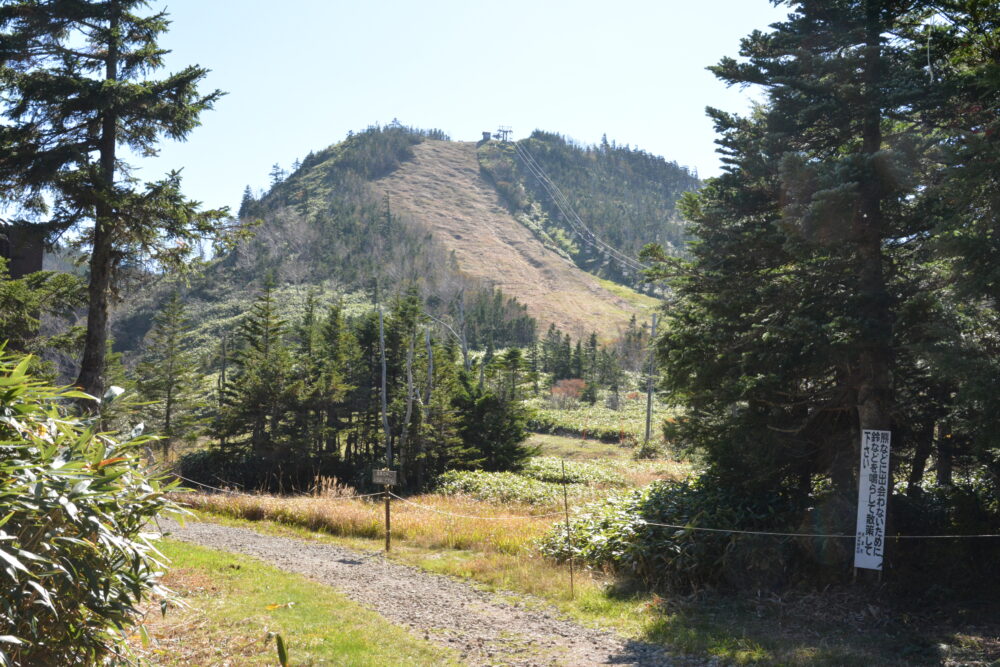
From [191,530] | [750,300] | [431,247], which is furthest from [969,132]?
[431,247]

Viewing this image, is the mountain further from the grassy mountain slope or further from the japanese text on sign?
the japanese text on sign

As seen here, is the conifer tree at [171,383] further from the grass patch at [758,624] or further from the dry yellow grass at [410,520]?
the grass patch at [758,624]

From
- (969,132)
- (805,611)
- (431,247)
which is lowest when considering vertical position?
(805,611)

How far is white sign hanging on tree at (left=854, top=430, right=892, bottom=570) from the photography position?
29.0 ft

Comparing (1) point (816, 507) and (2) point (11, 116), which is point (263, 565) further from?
(2) point (11, 116)

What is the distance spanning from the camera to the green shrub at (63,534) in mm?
3555

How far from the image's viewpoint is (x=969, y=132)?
8695 millimetres

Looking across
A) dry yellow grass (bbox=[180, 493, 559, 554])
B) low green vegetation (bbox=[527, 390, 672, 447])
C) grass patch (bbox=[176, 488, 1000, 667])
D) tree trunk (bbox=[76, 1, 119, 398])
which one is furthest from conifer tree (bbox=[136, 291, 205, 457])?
grass patch (bbox=[176, 488, 1000, 667])

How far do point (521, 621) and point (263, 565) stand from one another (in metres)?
4.89

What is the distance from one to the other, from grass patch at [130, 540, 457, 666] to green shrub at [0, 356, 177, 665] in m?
1.23

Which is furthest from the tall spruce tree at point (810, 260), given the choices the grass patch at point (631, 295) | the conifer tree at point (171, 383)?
the grass patch at point (631, 295)

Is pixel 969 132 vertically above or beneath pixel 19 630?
above

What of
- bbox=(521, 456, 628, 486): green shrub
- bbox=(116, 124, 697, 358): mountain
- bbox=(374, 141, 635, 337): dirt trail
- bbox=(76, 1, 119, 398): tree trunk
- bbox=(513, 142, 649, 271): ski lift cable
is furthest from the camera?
bbox=(513, 142, 649, 271): ski lift cable

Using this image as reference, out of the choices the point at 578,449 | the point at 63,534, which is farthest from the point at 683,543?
the point at 578,449
